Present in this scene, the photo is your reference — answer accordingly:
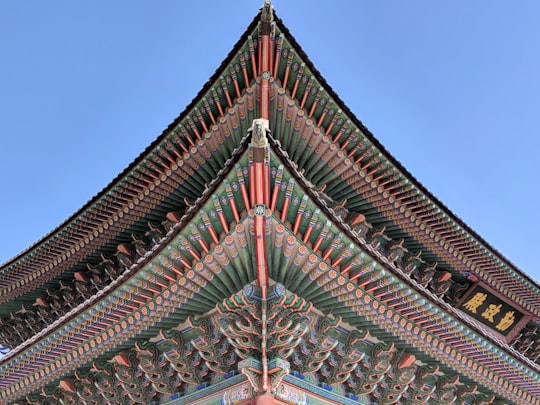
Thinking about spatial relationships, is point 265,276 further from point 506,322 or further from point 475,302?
point 506,322

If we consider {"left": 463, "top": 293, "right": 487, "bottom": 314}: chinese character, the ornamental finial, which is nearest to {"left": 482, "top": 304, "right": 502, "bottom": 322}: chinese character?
{"left": 463, "top": 293, "right": 487, "bottom": 314}: chinese character

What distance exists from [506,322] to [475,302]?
55.4 inches

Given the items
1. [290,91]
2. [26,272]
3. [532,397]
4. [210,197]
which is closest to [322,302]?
[210,197]

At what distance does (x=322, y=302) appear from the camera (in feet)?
26.4

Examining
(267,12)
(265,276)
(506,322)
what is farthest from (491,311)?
(267,12)

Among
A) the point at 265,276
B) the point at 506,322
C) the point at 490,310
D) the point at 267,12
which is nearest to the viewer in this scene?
the point at 265,276

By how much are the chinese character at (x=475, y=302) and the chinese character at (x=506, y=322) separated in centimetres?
104

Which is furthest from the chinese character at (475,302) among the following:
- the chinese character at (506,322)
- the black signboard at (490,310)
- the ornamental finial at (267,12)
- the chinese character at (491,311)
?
the ornamental finial at (267,12)

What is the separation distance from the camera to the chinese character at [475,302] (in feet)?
43.1

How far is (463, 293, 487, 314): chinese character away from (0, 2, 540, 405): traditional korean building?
0.11ft

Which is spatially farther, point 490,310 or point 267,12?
point 490,310

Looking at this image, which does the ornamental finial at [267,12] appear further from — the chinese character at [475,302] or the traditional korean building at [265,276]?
the chinese character at [475,302]

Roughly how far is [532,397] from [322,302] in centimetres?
489

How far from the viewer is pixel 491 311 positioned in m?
13.6
